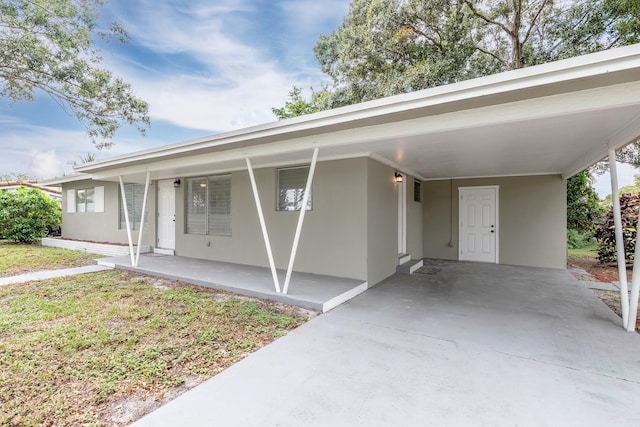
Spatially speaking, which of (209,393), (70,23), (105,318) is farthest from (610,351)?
(70,23)

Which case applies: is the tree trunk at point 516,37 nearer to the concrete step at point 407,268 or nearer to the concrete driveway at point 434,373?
the concrete step at point 407,268

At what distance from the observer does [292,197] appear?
569 cm

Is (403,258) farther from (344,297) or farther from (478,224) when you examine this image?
(344,297)

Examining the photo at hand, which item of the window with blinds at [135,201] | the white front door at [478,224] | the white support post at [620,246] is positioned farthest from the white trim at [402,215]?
the window with blinds at [135,201]

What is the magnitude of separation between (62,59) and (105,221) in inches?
189

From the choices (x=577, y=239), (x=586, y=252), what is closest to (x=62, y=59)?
(x=586, y=252)

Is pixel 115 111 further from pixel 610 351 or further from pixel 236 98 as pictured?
pixel 610 351

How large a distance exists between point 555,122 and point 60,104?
467 inches

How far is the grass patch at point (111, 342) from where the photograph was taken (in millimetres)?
2010

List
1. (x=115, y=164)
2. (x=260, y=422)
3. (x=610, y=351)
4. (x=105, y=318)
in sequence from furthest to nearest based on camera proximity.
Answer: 1. (x=115, y=164)
2. (x=105, y=318)
3. (x=610, y=351)
4. (x=260, y=422)

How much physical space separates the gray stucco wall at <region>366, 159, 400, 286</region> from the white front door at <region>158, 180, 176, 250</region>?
556 centimetres

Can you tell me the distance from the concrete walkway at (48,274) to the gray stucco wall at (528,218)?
28.6 ft

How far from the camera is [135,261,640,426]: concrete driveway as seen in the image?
186 centimetres

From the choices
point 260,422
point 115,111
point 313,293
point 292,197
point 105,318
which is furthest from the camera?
point 115,111
